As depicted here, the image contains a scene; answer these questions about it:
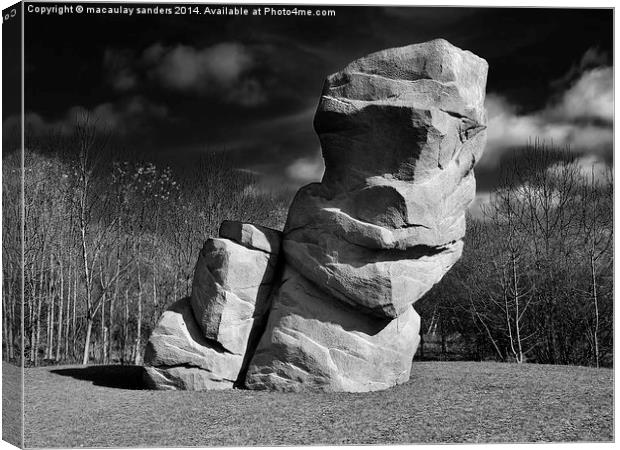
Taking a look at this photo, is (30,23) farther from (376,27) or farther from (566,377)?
(566,377)

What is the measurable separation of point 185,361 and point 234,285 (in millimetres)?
1504

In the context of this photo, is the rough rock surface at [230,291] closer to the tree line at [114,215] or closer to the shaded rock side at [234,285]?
the shaded rock side at [234,285]

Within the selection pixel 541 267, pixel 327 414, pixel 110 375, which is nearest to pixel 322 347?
pixel 327 414

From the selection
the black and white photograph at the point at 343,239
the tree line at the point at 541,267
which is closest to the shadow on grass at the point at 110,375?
the black and white photograph at the point at 343,239

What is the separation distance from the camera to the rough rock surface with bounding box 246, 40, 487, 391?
1013cm

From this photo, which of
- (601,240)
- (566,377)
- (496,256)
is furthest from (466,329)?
(566,377)

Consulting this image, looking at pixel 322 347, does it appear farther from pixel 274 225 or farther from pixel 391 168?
pixel 274 225

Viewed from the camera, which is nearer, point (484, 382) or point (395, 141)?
point (395, 141)

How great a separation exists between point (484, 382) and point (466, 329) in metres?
12.7

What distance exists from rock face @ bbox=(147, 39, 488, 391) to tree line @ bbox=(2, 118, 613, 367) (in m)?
2.81

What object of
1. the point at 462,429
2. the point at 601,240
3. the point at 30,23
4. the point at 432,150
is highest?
the point at 30,23

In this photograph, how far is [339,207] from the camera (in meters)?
10.8

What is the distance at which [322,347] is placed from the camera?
1057 centimetres

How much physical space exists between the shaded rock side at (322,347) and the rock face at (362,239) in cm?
2
